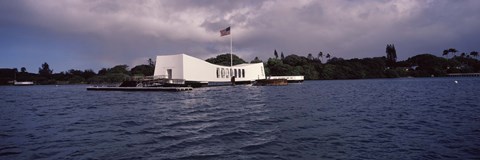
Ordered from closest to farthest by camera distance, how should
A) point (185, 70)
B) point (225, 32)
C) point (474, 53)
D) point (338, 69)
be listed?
1. point (185, 70)
2. point (225, 32)
3. point (338, 69)
4. point (474, 53)

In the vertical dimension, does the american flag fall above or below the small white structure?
above

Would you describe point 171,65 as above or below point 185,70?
Result: above

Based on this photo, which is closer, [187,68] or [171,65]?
[187,68]

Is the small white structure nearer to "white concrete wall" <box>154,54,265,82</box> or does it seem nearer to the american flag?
"white concrete wall" <box>154,54,265,82</box>

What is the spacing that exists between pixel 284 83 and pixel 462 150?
68026 mm

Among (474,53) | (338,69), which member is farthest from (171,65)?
(474,53)

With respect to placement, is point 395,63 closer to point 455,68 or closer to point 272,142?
point 455,68

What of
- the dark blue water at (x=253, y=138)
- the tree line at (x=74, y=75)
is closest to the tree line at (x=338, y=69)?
the tree line at (x=74, y=75)

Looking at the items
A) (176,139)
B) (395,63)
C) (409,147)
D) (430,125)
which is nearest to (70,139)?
(176,139)

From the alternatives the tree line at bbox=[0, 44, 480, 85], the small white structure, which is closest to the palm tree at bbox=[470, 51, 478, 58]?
the tree line at bbox=[0, 44, 480, 85]

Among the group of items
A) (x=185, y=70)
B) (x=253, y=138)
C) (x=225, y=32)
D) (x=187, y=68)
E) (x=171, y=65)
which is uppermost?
(x=225, y=32)

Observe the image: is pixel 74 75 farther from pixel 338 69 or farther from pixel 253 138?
pixel 253 138

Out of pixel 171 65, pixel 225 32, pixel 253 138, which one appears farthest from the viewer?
pixel 225 32

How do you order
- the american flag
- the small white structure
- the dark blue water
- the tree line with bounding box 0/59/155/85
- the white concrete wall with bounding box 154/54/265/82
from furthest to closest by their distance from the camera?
the tree line with bounding box 0/59/155/85 < the american flag < the white concrete wall with bounding box 154/54/265/82 < the small white structure < the dark blue water
